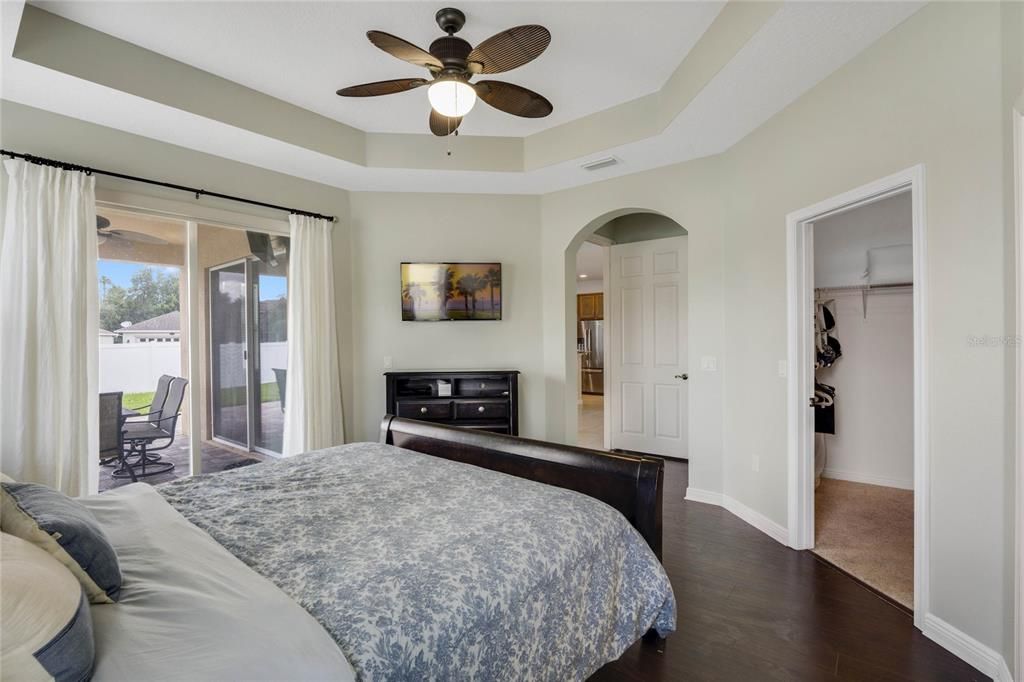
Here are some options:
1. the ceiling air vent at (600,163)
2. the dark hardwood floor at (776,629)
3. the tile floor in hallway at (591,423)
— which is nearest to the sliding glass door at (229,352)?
the ceiling air vent at (600,163)

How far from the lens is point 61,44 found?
238 cm

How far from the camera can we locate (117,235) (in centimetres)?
308

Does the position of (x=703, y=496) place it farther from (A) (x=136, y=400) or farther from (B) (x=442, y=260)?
(A) (x=136, y=400)

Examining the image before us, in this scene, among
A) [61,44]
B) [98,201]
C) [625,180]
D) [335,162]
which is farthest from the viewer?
[625,180]

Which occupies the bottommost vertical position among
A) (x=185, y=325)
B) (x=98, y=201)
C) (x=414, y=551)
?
(x=414, y=551)

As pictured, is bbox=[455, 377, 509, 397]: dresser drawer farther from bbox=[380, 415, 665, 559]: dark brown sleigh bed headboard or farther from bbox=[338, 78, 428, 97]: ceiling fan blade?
bbox=[338, 78, 428, 97]: ceiling fan blade

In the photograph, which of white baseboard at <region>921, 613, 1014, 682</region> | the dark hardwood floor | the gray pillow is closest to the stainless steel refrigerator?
the dark hardwood floor

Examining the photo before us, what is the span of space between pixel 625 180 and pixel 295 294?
9.63 feet

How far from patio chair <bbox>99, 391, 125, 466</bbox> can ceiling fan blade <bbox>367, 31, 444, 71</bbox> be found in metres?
2.77

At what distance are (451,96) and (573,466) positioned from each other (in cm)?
183

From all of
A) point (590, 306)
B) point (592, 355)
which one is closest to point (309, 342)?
point (592, 355)

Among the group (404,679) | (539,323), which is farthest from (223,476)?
(539,323)

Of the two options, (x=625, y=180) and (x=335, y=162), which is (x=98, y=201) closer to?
(x=335, y=162)

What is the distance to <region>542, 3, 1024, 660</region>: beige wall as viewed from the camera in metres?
1.74
